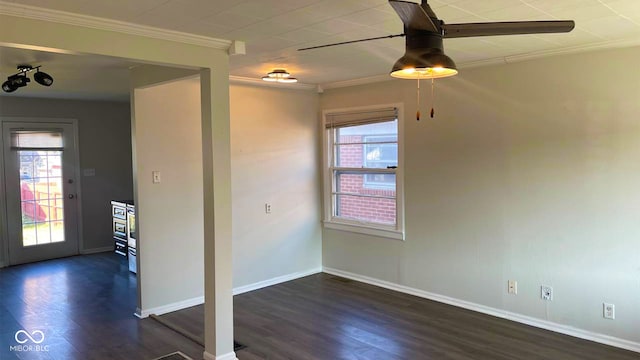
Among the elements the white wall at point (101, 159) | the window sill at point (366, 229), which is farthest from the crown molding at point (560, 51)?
the white wall at point (101, 159)

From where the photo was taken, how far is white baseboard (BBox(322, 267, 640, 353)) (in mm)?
3828

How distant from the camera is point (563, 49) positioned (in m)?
3.90

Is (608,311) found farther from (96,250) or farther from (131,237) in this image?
(96,250)

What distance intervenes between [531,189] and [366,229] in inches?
79.9

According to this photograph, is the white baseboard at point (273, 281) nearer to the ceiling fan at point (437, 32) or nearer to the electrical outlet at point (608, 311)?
the electrical outlet at point (608, 311)

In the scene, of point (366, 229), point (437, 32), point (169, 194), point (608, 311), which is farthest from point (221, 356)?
point (608, 311)

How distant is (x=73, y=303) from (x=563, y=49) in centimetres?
523

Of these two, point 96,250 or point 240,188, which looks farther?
point 96,250

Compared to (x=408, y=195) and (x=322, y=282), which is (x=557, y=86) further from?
(x=322, y=282)

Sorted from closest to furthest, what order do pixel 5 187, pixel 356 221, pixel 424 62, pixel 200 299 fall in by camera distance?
pixel 424 62, pixel 200 299, pixel 356 221, pixel 5 187

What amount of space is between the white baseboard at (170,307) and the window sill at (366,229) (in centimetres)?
188

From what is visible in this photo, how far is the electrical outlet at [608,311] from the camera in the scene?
383 cm

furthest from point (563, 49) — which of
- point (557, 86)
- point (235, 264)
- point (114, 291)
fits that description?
point (114, 291)

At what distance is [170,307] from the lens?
4.79 metres
